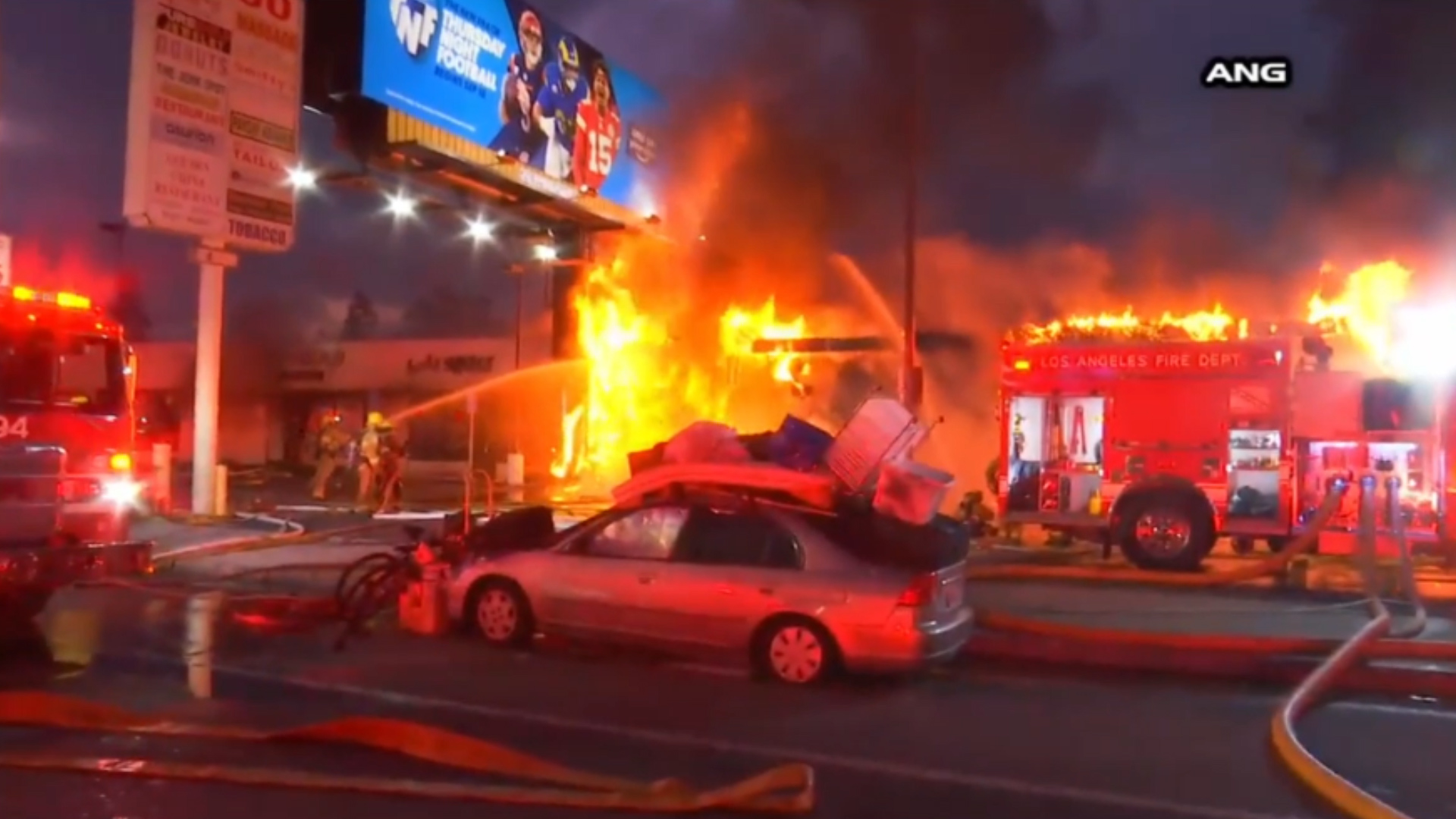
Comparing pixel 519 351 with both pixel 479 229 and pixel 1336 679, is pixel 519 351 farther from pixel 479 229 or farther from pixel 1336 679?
pixel 1336 679

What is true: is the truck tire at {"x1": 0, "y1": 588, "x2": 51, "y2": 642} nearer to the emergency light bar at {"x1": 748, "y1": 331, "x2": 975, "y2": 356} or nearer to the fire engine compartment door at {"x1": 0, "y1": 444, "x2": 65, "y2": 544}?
the fire engine compartment door at {"x1": 0, "y1": 444, "x2": 65, "y2": 544}

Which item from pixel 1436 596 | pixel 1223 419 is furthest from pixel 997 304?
pixel 1436 596

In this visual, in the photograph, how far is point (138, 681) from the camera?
7.86 meters

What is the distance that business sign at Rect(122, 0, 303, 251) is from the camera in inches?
646

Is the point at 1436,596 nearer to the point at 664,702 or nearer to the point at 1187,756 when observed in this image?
the point at 1187,756

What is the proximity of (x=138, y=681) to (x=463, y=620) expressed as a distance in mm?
2228

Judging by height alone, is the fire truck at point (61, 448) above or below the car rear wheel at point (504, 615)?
above

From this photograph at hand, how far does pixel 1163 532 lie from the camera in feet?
44.5

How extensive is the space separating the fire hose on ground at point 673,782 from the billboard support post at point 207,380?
28.7 ft

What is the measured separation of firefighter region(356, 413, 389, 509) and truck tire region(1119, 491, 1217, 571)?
12.3 m

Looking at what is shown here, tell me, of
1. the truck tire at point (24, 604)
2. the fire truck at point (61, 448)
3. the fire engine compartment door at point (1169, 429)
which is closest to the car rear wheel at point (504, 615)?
the fire truck at point (61, 448)

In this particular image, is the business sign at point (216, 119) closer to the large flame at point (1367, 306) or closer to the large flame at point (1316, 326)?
the large flame at point (1316, 326)

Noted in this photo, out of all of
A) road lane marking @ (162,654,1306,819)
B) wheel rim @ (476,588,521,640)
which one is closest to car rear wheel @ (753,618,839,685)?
road lane marking @ (162,654,1306,819)

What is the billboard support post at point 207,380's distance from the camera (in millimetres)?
18500
